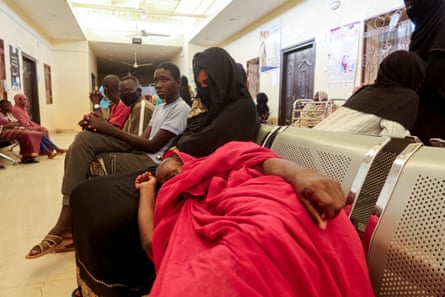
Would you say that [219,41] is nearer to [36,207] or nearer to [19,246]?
[36,207]

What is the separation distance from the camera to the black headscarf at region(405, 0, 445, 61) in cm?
159

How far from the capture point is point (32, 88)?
7.27 m

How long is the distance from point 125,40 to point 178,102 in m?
8.56

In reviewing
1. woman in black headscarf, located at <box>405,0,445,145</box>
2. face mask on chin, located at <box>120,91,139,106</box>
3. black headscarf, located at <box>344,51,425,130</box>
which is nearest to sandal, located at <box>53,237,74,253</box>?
face mask on chin, located at <box>120,91,139,106</box>

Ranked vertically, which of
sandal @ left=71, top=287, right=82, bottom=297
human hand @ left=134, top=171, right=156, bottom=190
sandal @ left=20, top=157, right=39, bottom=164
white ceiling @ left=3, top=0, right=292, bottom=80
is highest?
white ceiling @ left=3, top=0, right=292, bottom=80

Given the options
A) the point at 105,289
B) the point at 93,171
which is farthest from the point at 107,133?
the point at 105,289

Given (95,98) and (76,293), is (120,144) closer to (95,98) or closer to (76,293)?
(95,98)

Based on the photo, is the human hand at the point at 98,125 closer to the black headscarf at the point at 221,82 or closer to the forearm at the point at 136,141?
the forearm at the point at 136,141

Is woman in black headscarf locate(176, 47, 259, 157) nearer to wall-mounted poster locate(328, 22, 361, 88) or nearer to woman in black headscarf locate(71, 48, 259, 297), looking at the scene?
woman in black headscarf locate(71, 48, 259, 297)

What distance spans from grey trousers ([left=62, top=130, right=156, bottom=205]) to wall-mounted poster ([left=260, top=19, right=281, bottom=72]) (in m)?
4.87

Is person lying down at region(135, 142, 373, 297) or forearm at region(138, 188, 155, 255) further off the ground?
person lying down at region(135, 142, 373, 297)

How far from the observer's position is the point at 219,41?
920 cm

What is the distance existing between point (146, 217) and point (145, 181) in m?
0.23

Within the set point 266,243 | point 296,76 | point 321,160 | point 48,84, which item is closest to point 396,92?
point 321,160
